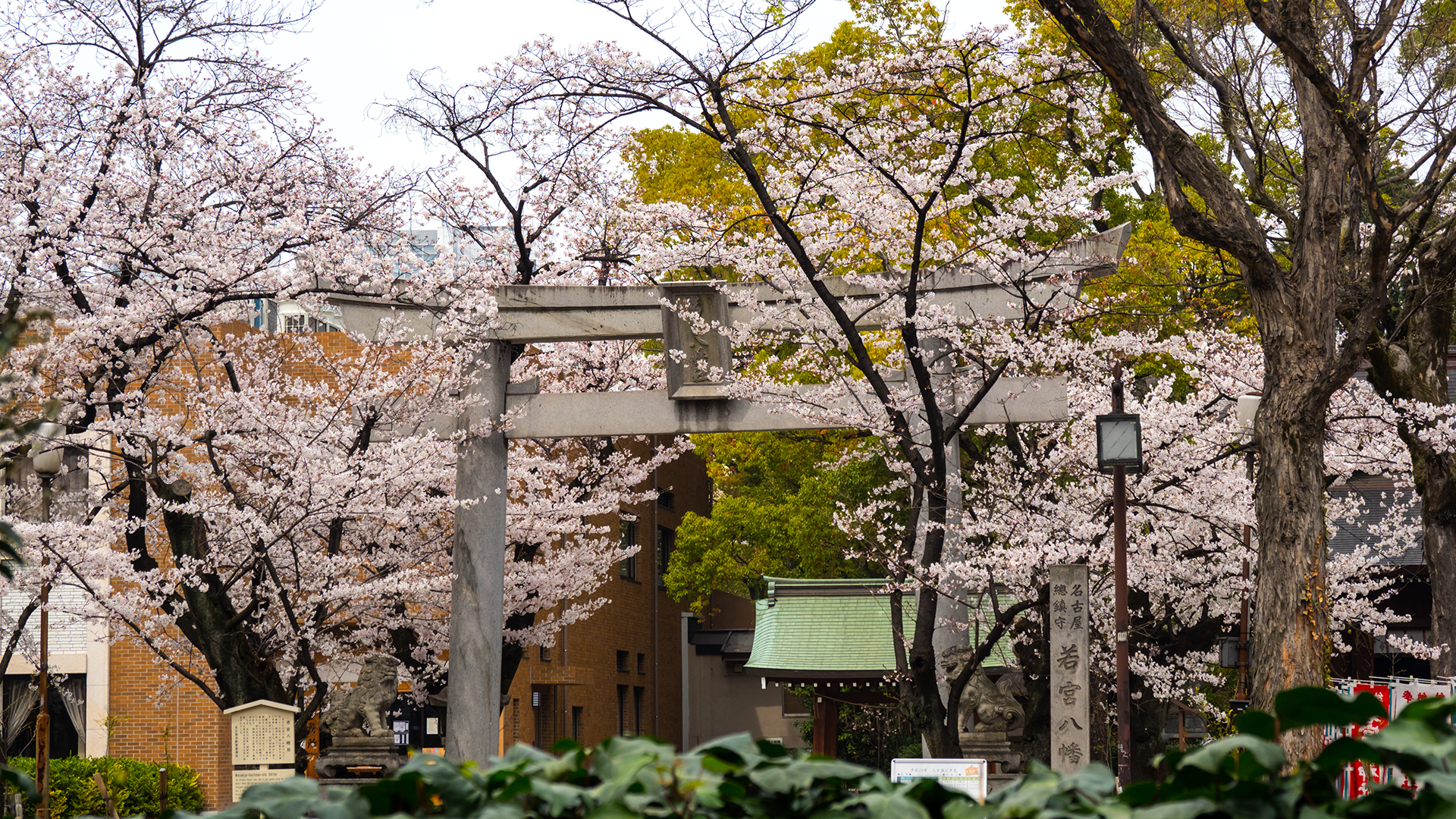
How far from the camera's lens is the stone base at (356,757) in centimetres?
1453

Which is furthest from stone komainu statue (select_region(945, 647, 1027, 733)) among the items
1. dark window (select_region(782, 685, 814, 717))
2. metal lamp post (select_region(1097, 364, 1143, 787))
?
dark window (select_region(782, 685, 814, 717))

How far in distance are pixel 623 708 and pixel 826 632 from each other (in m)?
9.56

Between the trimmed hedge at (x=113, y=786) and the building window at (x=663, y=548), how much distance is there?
14134 mm

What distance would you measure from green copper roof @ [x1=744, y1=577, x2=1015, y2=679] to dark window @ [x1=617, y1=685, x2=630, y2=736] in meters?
7.64

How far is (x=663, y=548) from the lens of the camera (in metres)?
34.2

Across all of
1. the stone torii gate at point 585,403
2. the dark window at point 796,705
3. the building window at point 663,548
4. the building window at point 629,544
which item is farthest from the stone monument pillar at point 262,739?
the building window at point 663,548

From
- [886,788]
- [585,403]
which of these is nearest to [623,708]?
[585,403]

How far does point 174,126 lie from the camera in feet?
46.9

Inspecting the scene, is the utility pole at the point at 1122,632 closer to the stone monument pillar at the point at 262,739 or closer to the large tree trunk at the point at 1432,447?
the large tree trunk at the point at 1432,447

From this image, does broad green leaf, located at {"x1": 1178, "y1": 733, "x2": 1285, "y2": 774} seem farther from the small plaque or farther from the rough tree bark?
the small plaque

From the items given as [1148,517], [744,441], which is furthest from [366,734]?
[744,441]

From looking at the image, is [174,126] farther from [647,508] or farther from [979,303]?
[647,508]

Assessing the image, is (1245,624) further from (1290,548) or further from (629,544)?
(629,544)

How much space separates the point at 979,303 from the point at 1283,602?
5.92 m
